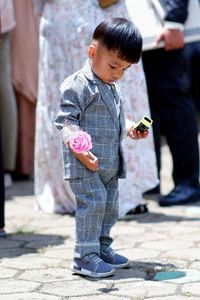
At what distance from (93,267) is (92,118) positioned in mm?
638

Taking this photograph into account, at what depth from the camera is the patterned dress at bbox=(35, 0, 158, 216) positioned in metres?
5.03

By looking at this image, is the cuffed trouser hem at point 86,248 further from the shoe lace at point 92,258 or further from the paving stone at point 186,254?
the paving stone at point 186,254

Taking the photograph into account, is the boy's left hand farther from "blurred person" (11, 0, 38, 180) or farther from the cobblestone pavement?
"blurred person" (11, 0, 38, 180)

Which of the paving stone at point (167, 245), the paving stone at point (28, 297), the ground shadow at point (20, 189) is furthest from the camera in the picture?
the ground shadow at point (20, 189)

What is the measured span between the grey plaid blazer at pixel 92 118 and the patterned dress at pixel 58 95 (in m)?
1.15

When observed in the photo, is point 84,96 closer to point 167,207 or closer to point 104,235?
point 104,235

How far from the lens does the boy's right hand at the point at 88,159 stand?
3.67 m

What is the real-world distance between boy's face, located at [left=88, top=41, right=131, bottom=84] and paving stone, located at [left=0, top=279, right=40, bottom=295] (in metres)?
0.93

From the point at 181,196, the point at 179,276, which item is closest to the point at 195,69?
the point at 181,196

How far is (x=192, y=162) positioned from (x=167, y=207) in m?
0.35

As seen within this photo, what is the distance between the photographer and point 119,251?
4391 mm

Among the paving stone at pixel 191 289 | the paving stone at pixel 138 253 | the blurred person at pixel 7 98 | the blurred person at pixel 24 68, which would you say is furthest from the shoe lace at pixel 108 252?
the blurred person at pixel 24 68

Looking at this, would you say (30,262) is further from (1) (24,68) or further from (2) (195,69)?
(2) (195,69)

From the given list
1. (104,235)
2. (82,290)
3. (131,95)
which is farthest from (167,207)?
(82,290)
